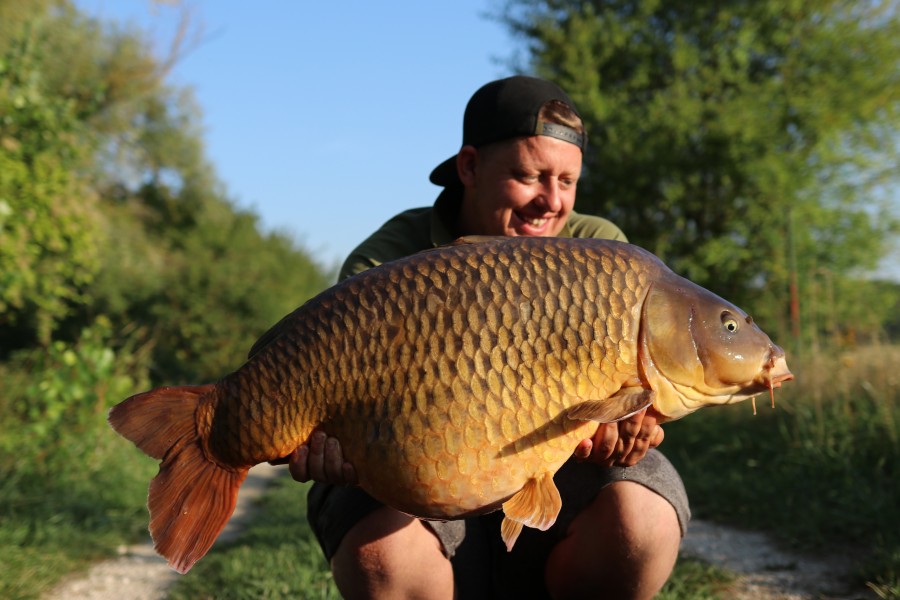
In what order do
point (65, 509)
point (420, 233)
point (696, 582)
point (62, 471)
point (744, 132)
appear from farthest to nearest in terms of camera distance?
1. point (744, 132)
2. point (62, 471)
3. point (65, 509)
4. point (696, 582)
5. point (420, 233)

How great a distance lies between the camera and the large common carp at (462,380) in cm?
143

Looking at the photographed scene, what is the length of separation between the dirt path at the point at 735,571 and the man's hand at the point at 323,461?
1.50m

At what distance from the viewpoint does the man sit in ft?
5.92

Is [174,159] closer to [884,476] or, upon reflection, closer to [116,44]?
[116,44]

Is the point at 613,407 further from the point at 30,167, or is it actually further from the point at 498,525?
the point at 30,167

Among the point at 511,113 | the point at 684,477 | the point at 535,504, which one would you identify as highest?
the point at 511,113

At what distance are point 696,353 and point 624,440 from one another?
0.69 ft

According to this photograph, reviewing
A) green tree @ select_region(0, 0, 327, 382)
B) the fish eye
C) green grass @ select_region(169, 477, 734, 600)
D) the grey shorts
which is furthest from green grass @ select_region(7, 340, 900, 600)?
green tree @ select_region(0, 0, 327, 382)

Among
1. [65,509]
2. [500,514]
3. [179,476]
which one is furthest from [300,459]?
[65,509]

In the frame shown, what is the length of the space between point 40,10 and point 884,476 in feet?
24.8

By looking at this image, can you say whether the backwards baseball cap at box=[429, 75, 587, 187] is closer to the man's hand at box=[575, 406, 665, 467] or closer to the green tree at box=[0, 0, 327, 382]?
the man's hand at box=[575, 406, 665, 467]

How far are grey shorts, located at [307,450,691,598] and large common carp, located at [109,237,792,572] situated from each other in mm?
381

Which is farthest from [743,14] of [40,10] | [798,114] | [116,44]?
[116,44]

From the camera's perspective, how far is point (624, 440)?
158 cm
